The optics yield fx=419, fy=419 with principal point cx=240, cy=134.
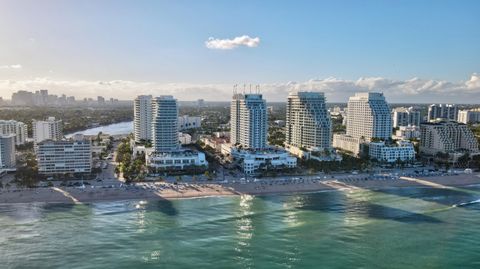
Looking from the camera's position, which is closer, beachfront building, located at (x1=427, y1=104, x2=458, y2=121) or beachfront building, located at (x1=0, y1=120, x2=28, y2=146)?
beachfront building, located at (x1=0, y1=120, x2=28, y2=146)

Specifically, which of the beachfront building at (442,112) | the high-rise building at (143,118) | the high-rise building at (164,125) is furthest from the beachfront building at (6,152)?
the beachfront building at (442,112)

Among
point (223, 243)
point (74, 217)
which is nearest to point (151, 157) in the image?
point (74, 217)

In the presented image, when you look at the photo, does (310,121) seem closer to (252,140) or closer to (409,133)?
(252,140)

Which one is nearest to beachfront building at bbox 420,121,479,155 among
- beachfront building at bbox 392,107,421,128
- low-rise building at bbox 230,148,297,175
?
low-rise building at bbox 230,148,297,175

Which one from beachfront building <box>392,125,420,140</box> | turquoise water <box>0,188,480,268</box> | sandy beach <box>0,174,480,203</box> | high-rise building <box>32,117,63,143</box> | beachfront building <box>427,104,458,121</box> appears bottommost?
turquoise water <box>0,188,480,268</box>

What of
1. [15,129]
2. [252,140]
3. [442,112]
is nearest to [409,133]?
[442,112]

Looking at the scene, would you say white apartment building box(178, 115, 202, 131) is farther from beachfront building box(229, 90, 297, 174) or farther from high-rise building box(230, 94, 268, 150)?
high-rise building box(230, 94, 268, 150)

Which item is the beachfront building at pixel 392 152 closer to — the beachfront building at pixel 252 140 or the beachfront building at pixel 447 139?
the beachfront building at pixel 447 139
